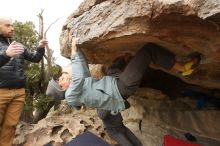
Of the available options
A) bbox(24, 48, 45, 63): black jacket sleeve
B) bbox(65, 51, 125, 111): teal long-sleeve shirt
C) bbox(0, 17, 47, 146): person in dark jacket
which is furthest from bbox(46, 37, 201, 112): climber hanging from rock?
bbox(24, 48, 45, 63): black jacket sleeve

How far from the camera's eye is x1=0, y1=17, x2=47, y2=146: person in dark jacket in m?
5.75

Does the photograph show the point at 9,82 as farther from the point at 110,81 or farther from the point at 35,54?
the point at 110,81

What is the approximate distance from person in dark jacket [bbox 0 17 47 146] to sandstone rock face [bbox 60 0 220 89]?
1379mm

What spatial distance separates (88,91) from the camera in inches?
180

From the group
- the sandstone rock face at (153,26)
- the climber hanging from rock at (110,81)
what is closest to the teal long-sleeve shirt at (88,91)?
the climber hanging from rock at (110,81)

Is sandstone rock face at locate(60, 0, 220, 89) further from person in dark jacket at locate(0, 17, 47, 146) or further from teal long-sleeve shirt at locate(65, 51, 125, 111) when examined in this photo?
person in dark jacket at locate(0, 17, 47, 146)

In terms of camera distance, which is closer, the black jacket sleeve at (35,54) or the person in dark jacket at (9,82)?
the person in dark jacket at (9,82)

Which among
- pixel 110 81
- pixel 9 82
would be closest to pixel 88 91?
pixel 110 81

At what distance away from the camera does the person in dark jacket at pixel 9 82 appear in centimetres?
575

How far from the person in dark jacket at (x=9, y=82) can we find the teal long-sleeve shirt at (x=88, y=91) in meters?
1.46

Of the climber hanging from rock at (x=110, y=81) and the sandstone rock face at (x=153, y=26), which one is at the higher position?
the sandstone rock face at (x=153, y=26)

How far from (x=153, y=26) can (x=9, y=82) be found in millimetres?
2828

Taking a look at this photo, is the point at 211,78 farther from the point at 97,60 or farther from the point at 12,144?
the point at 12,144

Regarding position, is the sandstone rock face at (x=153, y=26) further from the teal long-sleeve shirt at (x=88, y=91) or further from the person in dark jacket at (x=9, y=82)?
the person in dark jacket at (x=9, y=82)
